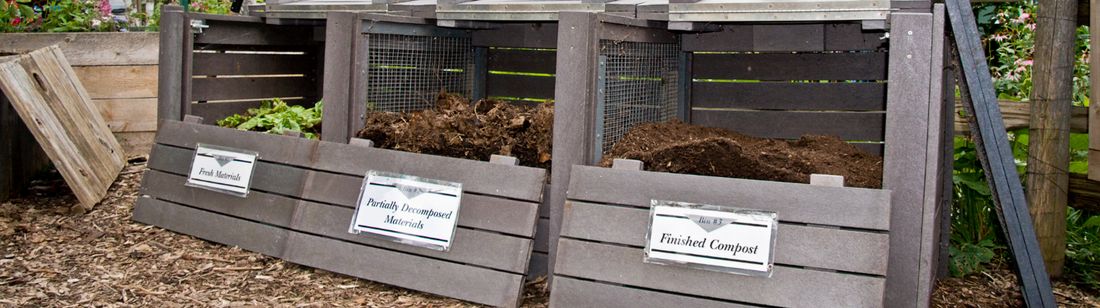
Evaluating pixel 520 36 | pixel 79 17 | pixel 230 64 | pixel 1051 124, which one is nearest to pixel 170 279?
pixel 230 64

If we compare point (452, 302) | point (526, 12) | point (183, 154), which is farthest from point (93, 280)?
point (526, 12)

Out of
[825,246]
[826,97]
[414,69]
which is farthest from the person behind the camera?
[414,69]

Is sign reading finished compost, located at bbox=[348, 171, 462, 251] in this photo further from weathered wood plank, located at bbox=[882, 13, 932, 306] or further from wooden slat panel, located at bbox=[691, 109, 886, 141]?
weathered wood plank, located at bbox=[882, 13, 932, 306]

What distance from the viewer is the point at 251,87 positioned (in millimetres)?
5055

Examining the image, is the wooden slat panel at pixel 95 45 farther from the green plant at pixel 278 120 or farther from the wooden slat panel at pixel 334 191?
the wooden slat panel at pixel 334 191

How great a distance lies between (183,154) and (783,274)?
10.7 feet

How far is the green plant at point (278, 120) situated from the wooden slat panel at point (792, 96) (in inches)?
85.8

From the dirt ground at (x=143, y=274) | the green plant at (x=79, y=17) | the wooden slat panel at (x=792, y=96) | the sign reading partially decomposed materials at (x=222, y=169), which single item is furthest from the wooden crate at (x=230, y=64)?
the wooden slat panel at (x=792, y=96)

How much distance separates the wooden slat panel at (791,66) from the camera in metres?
4.04

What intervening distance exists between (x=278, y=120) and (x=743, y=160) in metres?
2.68

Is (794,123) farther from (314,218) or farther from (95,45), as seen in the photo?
(95,45)

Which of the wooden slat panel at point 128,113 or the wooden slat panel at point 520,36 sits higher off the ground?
the wooden slat panel at point 520,36

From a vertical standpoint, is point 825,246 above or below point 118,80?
below

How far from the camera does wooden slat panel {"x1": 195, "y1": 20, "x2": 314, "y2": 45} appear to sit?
15.4 feet
